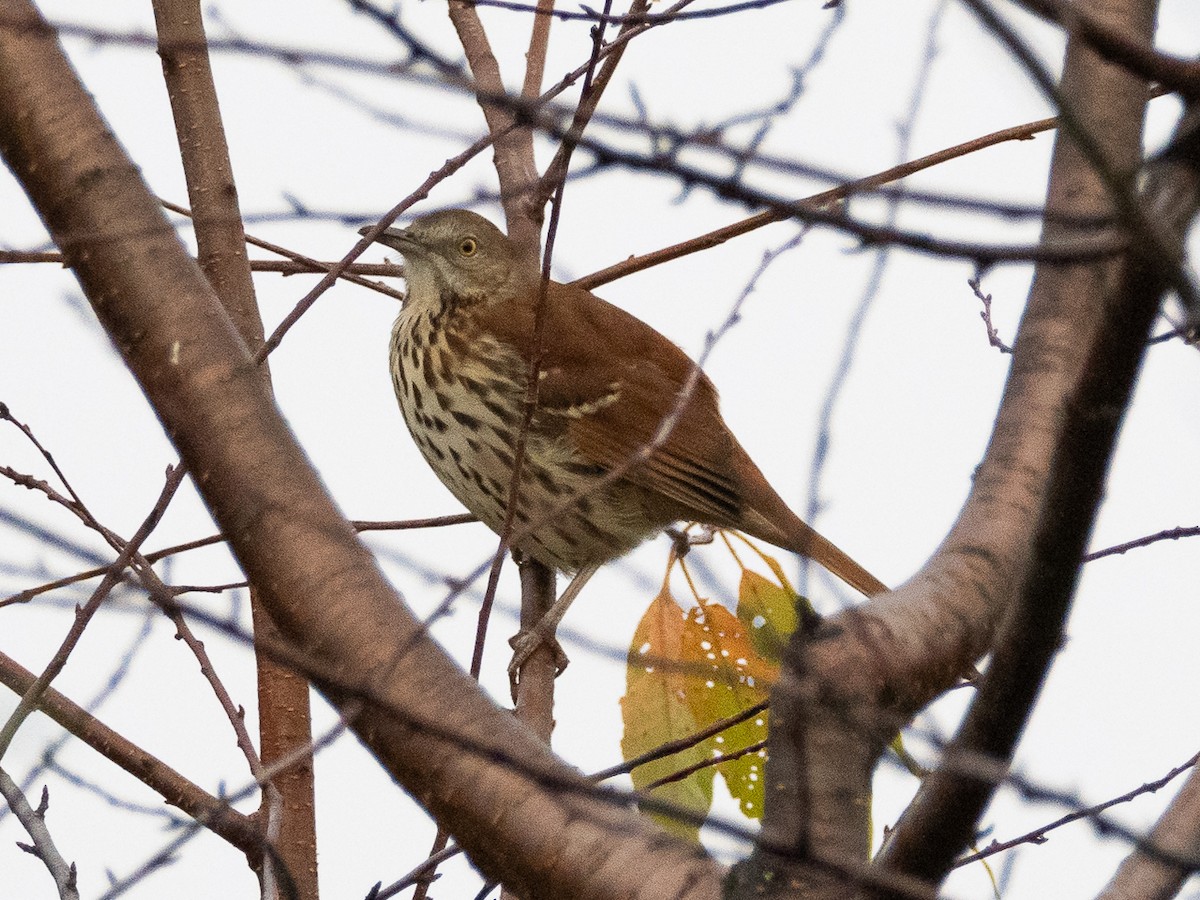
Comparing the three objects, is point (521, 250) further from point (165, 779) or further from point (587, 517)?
point (165, 779)

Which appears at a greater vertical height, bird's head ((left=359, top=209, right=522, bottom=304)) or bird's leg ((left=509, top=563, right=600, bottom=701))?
bird's head ((left=359, top=209, right=522, bottom=304))

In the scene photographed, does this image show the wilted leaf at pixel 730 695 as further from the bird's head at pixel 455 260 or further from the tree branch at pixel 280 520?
the bird's head at pixel 455 260

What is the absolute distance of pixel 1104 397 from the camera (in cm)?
121

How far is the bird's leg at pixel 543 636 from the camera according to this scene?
371cm

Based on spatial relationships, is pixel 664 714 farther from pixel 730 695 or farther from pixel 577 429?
pixel 577 429

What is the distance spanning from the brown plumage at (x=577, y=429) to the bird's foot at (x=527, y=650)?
1.16ft

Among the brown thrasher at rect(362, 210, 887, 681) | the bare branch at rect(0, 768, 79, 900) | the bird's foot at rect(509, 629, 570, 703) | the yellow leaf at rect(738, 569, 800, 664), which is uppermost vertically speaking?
the brown thrasher at rect(362, 210, 887, 681)

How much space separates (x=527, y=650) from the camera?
367 centimetres

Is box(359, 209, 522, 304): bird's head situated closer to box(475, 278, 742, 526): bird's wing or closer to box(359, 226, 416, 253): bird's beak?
box(359, 226, 416, 253): bird's beak

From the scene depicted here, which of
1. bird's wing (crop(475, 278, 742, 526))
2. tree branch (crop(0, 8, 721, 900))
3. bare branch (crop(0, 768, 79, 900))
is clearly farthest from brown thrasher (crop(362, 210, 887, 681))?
tree branch (crop(0, 8, 721, 900))

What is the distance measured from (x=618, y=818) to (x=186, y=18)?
2.09 m

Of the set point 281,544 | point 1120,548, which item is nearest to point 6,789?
point 281,544

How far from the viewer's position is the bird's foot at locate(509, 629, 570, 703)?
3.68 metres

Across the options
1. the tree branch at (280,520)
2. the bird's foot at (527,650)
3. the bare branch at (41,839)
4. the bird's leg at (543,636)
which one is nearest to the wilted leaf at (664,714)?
the bird's leg at (543,636)
